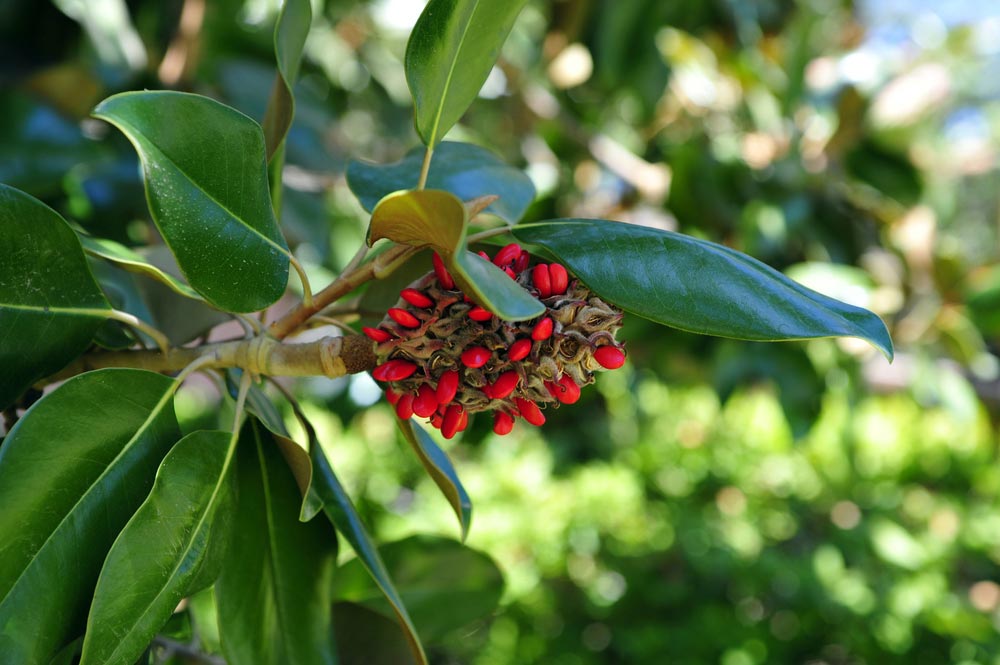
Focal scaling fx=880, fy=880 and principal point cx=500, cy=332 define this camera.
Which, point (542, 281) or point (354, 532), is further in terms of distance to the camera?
point (354, 532)

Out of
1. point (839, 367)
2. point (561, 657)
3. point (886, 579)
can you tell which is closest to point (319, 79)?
point (839, 367)


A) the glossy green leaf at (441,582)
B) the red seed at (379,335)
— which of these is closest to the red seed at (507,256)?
the red seed at (379,335)

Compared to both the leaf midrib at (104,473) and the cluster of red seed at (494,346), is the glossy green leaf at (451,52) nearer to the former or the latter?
the cluster of red seed at (494,346)

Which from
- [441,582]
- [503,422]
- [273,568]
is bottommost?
[441,582]

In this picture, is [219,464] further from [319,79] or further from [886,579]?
[886,579]

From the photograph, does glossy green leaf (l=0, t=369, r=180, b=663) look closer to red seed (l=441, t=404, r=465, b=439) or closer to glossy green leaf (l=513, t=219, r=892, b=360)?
red seed (l=441, t=404, r=465, b=439)

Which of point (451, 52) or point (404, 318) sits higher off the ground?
point (451, 52)

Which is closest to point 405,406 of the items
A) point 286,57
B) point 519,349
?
point 519,349

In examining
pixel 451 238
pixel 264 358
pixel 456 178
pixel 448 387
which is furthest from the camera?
pixel 456 178

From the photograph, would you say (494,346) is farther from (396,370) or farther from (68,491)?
(68,491)
